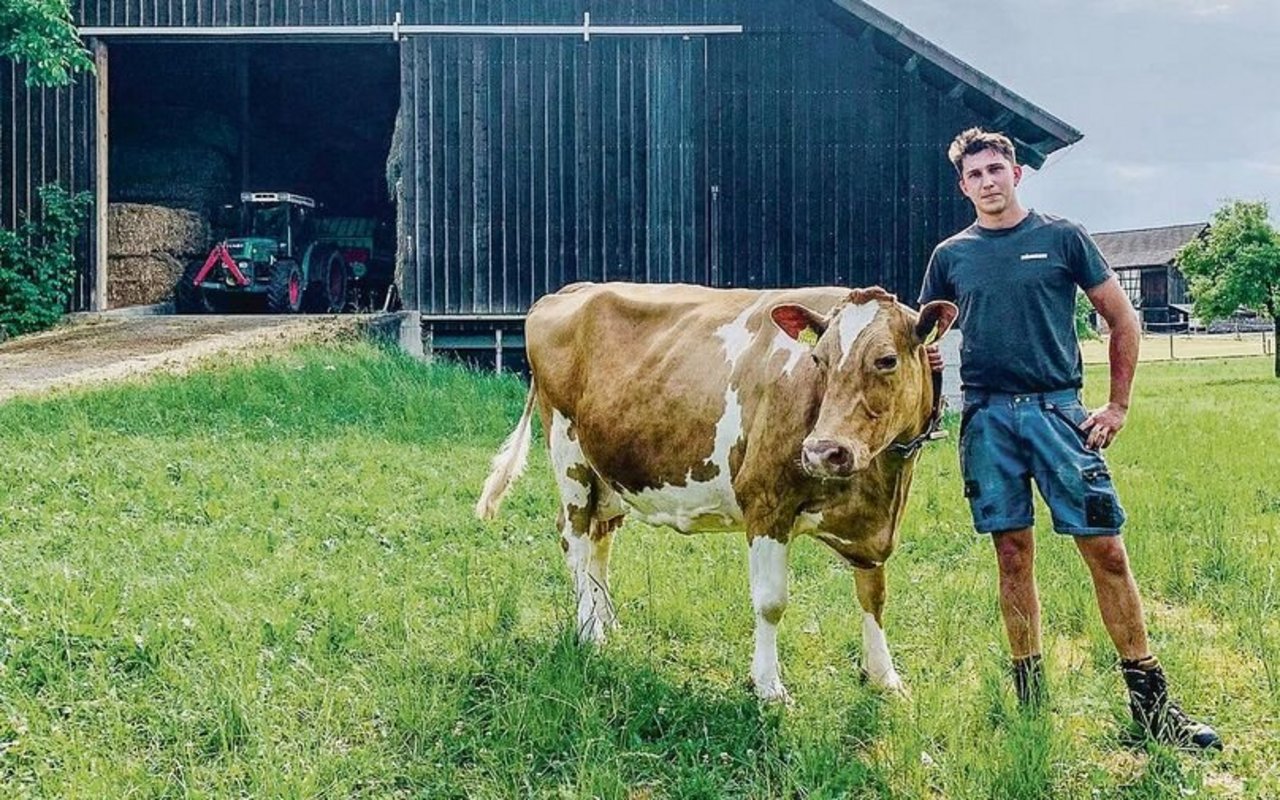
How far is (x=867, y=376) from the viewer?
3750 millimetres

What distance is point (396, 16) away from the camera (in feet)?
46.7

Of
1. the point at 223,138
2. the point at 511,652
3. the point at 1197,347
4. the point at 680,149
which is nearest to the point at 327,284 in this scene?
the point at 223,138

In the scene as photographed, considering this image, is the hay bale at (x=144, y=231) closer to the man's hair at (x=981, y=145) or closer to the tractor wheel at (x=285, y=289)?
the tractor wheel at (x=285, y=289)

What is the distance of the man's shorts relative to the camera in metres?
3.74

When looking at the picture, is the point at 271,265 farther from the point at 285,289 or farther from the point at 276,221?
the point at 276,221

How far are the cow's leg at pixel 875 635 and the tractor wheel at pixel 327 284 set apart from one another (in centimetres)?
1400

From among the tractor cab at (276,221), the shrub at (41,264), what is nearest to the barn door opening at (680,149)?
the tractor cab at (276,221)

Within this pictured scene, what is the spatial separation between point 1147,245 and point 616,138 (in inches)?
2605

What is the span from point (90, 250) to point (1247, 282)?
78.8 feet

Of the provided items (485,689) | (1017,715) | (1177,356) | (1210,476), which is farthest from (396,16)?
(1177,356)

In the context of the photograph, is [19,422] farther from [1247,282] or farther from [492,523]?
[1247,282]

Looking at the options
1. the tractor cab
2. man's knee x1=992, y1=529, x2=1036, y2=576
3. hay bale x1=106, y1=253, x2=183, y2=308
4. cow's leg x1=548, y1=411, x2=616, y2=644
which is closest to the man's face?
man's knee x1=992, y1=529, x2=1036, y2=576

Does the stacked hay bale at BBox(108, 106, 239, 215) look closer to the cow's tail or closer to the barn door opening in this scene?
the barn door opening

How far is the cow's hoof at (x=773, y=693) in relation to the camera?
13.8 ft
